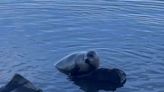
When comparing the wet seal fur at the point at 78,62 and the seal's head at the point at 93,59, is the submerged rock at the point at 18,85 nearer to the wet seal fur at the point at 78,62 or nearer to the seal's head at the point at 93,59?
the wet seal fur at the point at 78,62

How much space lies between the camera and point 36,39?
73.0ft

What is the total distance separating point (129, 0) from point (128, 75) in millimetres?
9037

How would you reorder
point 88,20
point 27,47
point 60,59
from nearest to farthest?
point 60,59
point 27,47
point 88,20

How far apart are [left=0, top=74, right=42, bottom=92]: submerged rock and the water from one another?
2.72ft

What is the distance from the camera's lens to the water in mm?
19031

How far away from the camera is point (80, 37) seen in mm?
22469

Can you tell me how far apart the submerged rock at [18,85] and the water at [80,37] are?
0.83 m

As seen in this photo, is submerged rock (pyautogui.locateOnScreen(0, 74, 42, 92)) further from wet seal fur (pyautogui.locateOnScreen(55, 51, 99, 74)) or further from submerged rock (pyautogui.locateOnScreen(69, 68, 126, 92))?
wet seal fur (pyautogui.locateOnScreen(55, 51, 99, 74))

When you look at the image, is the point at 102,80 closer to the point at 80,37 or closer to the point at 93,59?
the point at 93,59

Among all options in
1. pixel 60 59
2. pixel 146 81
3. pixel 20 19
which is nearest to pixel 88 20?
pixel 20 19

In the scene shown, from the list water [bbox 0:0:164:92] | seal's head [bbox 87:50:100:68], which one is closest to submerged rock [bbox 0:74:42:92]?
water [bbox 0:0:164:92]

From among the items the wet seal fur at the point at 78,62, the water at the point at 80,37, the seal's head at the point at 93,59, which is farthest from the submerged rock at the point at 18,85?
the seal's head at the point at 93,59

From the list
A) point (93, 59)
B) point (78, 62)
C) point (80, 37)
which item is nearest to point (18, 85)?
point (78, 62)

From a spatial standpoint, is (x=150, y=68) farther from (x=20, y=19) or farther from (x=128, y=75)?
(x=20, y=19)
